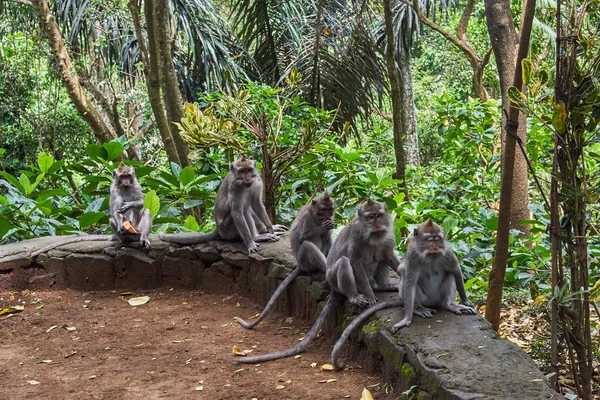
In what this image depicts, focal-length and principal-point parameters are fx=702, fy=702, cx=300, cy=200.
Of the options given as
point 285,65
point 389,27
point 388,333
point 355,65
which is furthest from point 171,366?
point 285,65

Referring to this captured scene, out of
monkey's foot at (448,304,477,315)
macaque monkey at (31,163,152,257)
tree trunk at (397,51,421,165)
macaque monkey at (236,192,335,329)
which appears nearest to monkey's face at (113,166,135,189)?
macaque monkey at (31,163,152,257)

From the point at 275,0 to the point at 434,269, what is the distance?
26.1 ft

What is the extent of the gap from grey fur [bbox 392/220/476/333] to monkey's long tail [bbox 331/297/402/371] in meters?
0.12

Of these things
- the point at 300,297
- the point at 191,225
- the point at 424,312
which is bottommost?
the point at 300,297

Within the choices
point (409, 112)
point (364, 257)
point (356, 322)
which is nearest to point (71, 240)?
point (364, 257)

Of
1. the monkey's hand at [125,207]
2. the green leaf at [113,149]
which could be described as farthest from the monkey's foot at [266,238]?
the green leaf at [113,149]

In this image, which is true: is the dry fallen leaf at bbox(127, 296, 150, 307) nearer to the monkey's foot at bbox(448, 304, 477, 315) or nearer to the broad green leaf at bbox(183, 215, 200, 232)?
the broad green leaf at bbox(183, 215, 200, 232)

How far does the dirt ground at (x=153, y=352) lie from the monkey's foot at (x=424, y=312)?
486 mm

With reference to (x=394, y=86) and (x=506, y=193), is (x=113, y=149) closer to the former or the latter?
(x=394, y=86)

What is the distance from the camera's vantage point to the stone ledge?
11.5 ft

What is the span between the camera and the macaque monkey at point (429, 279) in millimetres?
4441

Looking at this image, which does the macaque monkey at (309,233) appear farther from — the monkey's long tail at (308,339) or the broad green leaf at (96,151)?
the broad green leaf at (96,151)

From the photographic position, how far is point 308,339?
16.1 ft

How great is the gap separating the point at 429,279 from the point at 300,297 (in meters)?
1.45
